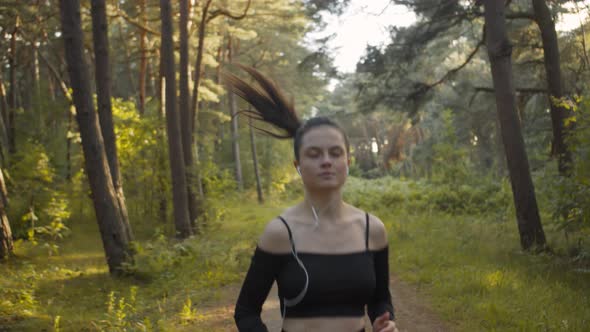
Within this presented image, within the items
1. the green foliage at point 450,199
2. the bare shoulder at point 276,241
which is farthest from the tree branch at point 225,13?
the bare shoulder at point 276,241

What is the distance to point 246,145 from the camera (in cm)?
3322

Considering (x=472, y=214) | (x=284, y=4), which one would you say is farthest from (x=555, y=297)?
(x=284, y=4)

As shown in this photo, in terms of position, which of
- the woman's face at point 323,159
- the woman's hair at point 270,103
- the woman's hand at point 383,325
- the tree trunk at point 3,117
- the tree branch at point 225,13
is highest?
the tree branch at point 225,13

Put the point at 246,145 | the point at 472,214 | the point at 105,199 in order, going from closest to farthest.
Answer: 1. the point at 105,199
2. the point at 472,214
3. the point at 246,145

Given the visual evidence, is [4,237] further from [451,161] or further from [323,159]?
[451,161]

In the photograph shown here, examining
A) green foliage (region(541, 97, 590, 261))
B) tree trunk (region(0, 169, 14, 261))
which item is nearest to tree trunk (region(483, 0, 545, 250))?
green foliage (region(541, 97, 590, 261))

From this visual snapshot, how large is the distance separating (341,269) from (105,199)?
8.17 meters

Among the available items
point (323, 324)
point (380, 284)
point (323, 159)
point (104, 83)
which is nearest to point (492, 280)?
point (380, 284)

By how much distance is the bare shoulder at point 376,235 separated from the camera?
8.32ft

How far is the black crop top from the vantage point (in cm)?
231

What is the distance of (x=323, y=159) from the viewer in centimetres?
242

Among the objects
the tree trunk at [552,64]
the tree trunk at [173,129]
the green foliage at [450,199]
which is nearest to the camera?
the tree trunk at [552,64]

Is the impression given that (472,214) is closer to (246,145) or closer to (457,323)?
(457,323)

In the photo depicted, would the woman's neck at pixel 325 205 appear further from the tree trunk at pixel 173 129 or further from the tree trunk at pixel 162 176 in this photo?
the tree trunk at pixel 162 176
